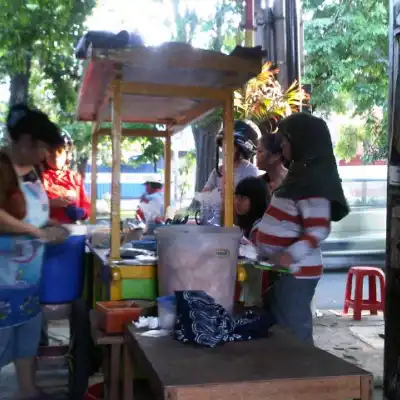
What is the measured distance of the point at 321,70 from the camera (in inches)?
535

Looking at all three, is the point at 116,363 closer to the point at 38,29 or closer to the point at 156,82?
the point at 156,82

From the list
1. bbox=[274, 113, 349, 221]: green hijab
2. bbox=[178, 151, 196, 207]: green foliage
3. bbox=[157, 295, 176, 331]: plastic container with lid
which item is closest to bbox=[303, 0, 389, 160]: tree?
bbox=[178, 151, 196, 207]: green foliage

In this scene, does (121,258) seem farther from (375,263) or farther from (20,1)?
(375,263)

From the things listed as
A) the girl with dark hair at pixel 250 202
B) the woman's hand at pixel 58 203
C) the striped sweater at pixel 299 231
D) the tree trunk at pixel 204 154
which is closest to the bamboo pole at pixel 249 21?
the tree trunk at pixel 204 154

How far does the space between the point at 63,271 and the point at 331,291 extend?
261 inches

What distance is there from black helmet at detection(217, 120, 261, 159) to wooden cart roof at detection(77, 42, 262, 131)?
728 millimetres

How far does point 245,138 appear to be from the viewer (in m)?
5.30

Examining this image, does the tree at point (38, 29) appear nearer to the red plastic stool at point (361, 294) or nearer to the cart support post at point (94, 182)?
the cart support post at point (94, 182)

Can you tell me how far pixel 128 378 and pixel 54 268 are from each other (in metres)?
1.10

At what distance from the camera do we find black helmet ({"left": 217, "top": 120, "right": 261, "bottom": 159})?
5.21 m

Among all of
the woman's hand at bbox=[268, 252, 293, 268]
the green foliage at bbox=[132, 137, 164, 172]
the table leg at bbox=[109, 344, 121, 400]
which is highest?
the green foliage at bbox=[132, 137, 164, 172]

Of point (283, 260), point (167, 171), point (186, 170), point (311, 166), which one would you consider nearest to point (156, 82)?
point (311, 166)

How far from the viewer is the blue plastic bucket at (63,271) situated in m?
3.87

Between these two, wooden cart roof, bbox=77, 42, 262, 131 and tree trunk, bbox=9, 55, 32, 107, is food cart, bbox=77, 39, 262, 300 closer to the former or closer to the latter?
wooden cart roof, bbox=77, 42, 262, 131
